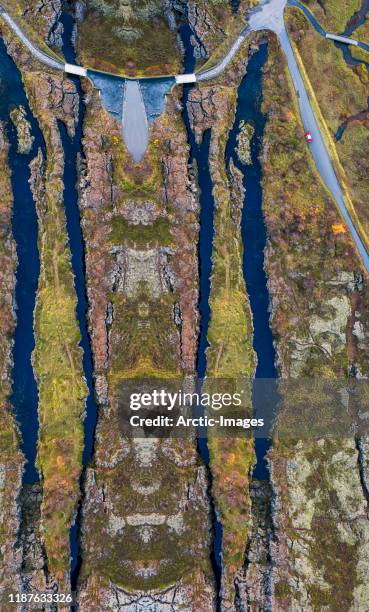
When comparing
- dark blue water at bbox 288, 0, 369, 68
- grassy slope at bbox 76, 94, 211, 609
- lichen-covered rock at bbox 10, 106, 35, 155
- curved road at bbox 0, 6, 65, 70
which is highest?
dark blue water at bbox 288, 0, 369, 68

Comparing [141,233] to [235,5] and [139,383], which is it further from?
[235,5]

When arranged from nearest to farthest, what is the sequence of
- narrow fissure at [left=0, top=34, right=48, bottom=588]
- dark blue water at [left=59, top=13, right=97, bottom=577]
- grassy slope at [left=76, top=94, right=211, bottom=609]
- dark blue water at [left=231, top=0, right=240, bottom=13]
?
grassy slope at [left=76, top=94, right=211, bottom=609] < narrow fissure at [left=0, top=34, right=48, bottom=588] < dark blue water at [left=59, top=13, right=97, bottom=577] < dark blue water at [left=231, top=0, right=240, bottom=13]

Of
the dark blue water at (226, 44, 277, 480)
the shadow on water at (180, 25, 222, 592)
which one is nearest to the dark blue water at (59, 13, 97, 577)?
the shadow on water at (180, 25, 222, 592)

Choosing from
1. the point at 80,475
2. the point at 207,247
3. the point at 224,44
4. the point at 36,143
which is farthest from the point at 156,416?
the point at 224,44

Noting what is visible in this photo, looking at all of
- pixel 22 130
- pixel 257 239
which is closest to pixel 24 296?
pixel 22 130

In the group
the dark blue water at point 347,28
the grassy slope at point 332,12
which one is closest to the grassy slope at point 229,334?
the dark blue water at point 347,28

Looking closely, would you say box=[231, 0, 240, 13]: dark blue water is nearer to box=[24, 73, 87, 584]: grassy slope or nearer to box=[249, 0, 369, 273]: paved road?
box=[249, 0, 369, 273]: paved road
